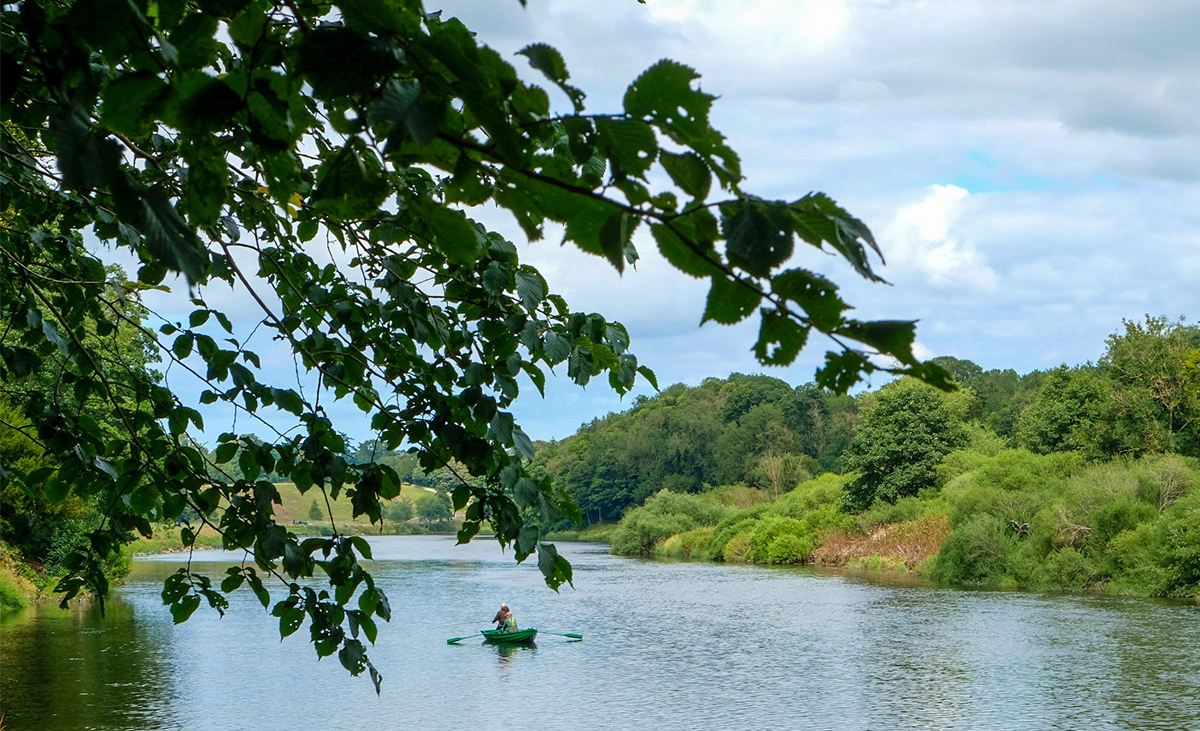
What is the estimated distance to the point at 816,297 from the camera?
1148 millimetres

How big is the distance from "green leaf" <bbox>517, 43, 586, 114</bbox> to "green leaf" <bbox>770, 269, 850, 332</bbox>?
0.32 m

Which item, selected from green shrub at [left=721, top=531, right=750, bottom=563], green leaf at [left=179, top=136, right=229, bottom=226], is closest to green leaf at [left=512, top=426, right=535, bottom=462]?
green leaf at [left=179, top=136, right=229, bottom=226]

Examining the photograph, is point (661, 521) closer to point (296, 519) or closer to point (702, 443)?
point (702, 443)

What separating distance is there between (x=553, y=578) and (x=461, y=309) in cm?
81

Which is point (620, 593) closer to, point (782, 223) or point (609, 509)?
point (782, 223)

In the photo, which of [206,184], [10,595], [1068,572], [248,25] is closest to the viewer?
[248,25]

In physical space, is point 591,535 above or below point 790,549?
below

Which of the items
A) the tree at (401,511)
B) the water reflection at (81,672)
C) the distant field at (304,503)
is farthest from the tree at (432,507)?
the water reflection at (81,672)

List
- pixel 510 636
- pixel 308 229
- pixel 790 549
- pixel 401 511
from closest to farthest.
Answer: pixel 308 229 → pixel 510 636 → pixel 790 549 → pixel 401 511

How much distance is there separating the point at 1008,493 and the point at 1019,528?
5.43 feet

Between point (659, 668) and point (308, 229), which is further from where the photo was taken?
point (659, 668)

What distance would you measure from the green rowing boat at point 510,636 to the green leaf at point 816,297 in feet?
72.9

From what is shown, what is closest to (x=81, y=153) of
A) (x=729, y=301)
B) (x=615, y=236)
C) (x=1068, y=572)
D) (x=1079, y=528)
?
(x=615, y=236)

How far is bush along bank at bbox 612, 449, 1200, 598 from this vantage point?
27.5 meters
